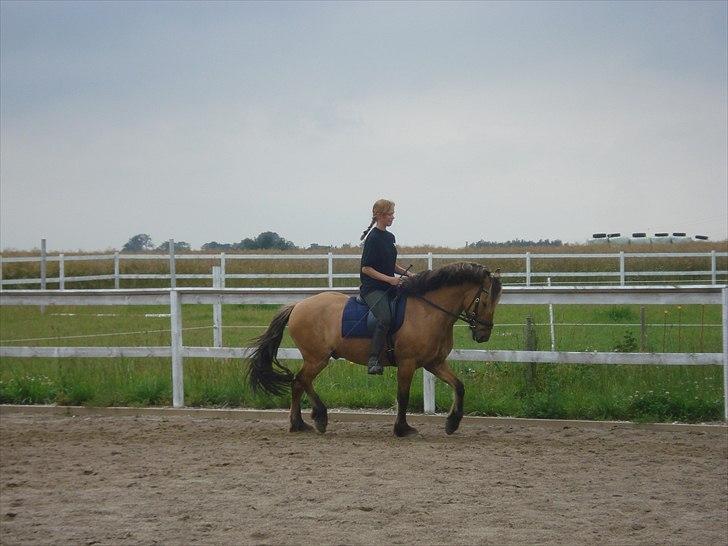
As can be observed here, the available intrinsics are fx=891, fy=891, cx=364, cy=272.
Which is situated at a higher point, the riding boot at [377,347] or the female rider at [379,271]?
the female rider at [379,271]

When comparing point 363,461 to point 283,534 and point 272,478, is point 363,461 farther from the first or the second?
point 283,534

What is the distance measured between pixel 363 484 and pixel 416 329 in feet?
7.88

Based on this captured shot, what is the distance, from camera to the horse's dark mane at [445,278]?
8.94 meters

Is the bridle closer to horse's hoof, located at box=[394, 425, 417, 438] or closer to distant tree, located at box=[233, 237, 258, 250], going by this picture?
horse's hoof, located at box=[394, 425, 417, 438]

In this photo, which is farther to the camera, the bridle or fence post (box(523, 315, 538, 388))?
fence post (box(523, 315, 538, 388))

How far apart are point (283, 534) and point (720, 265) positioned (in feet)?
95.1

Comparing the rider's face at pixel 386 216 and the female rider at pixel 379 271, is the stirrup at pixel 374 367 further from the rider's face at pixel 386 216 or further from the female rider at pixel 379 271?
the rider's face at pixel 386 216

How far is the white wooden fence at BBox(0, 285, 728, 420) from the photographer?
9398 millimetres

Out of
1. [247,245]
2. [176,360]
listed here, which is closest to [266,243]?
[247,245]

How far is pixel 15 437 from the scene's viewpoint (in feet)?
30.1

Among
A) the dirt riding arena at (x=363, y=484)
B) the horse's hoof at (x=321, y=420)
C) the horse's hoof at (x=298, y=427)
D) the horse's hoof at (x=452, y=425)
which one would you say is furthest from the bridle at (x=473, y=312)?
the horse's hoof at (x=298, y=427)

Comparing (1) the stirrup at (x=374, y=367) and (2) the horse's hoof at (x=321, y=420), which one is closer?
(1) the stirrup at (x=374, y=367)

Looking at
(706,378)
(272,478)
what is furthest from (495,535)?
(706,378)

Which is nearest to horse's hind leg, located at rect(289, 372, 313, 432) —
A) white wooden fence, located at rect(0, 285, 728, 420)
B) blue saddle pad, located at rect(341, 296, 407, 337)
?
blue saddle pad, located at rect(341, 296, 407, 337)
